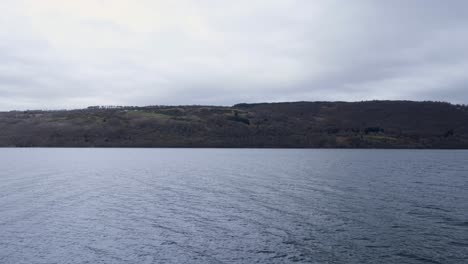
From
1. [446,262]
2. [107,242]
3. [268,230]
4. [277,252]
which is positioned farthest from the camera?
[268,230]

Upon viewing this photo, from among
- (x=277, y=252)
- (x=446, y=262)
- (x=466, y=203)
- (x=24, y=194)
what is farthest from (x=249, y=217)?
(x=24, y=194)

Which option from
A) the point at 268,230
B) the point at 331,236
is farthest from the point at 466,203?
the point at 268,230

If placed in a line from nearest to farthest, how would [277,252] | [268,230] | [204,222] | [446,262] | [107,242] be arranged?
[446,262]
[277,252]
[107,242]
[268,230]
[204,222]

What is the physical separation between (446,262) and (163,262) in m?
14.7

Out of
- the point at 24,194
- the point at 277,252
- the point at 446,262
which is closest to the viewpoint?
the point at 446,262

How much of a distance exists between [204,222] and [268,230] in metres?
5.16

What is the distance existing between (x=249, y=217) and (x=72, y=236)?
12.9 m

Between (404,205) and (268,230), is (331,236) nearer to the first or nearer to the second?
(268,230)

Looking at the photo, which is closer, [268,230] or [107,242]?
[107,242]

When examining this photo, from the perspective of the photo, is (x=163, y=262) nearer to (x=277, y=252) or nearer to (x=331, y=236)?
(x=277, y=252)

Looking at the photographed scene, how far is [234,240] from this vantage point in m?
25.8

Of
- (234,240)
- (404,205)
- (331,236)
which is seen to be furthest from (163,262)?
(404,205)

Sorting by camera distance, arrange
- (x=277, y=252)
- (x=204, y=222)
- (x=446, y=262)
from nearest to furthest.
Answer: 1. (x=446, y=262)
2. (x=277, y=252)
3. (x=204, y=222)

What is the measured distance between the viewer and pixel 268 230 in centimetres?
2830
